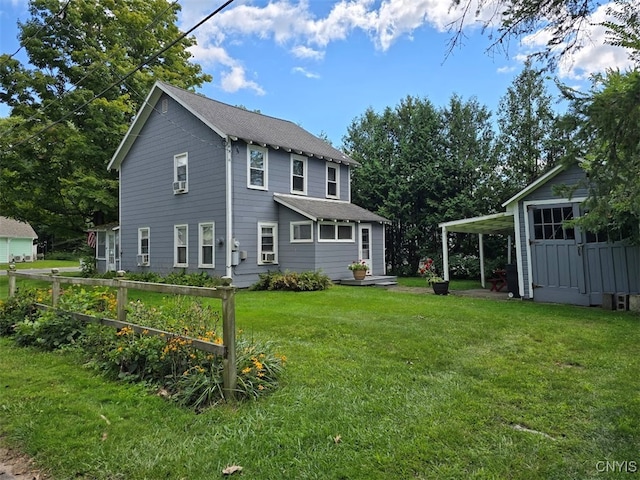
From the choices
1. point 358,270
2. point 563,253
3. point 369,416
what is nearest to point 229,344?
point 369,416

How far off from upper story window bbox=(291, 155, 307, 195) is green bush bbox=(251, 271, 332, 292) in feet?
12.7

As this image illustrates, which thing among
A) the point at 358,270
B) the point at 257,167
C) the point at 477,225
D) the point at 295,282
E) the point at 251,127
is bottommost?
the point at 295,282

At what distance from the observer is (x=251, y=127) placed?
51.2ft

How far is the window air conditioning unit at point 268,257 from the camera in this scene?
1454 cm

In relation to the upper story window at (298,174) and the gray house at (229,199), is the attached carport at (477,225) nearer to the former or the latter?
the gray house at (229,199)

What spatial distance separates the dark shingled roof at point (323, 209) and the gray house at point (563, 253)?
576 cm

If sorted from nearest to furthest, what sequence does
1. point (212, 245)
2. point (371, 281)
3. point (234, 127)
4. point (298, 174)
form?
point (212, 245) → point (234, 127) → point (371, 281) → point (298, 174)

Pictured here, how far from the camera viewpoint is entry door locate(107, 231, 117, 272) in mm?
18562

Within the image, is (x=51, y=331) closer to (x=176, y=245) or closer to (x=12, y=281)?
(x=12, y=281)

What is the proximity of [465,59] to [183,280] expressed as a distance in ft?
38.7

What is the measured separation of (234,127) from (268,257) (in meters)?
4.86

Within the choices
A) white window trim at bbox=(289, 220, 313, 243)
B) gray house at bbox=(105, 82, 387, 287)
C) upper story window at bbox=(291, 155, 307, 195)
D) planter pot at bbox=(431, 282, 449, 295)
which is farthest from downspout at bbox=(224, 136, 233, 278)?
planter pot at bbox=(431, 282, 449, 295)

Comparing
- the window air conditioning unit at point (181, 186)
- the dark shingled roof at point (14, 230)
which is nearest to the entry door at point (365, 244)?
the window air conditioning unit at point (181, 186)

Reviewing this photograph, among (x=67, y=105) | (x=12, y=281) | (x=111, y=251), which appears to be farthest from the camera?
(x=111, y=251)
